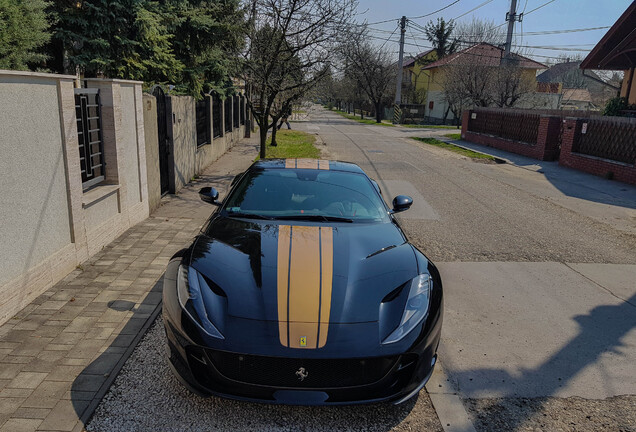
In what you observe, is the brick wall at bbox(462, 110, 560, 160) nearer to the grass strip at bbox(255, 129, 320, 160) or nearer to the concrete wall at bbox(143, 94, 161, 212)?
the grass strip at bbox(255, 129, 320, 160)

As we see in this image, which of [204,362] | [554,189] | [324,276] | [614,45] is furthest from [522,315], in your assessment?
[614,45]

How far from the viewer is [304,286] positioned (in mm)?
2979

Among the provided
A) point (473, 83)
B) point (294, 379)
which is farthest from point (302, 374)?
point (473, 83)

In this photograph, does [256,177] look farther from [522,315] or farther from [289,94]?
[289,94]

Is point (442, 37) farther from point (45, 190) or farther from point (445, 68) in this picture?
point (45, 190)

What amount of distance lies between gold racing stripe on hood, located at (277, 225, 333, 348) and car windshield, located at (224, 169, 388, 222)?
Answer: 0.45m

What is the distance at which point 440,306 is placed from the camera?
3.16 m

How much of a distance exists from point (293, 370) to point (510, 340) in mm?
2430

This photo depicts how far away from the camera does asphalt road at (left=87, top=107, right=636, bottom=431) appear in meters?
2.98

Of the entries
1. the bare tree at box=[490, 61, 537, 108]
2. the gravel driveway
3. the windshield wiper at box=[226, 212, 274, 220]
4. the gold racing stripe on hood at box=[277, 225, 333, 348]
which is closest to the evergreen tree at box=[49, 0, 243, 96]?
the windshield wiper at box=[226, 212, 274, 220]

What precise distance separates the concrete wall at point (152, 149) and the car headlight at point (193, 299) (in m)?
4.98

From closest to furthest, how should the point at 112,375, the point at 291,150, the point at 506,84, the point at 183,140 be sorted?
the point at 112,375
the point at 183,140
the point at 291,150
the point at 506,84

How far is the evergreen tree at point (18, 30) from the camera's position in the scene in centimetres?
833

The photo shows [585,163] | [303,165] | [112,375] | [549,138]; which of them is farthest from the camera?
[549,138]
